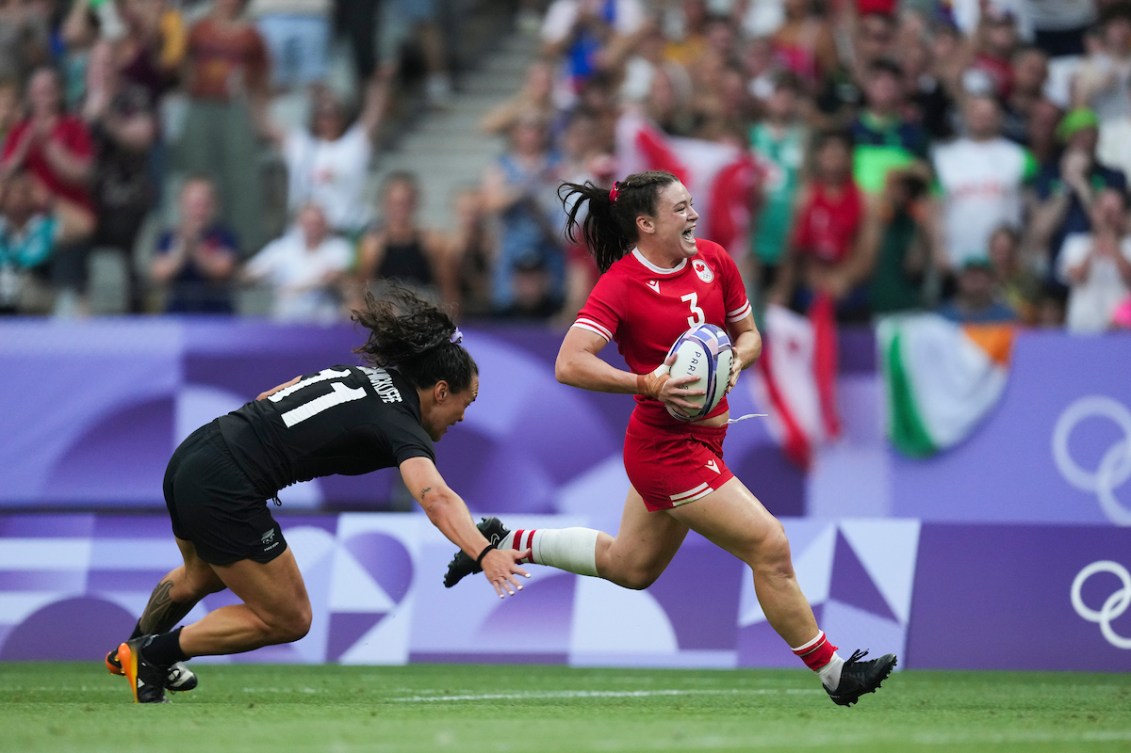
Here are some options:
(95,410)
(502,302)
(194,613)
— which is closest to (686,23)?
(502,302)

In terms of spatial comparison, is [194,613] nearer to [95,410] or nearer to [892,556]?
[95,410]

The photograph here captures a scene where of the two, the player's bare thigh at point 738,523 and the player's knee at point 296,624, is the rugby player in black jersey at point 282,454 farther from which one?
the player's bare thigh at point 738,523

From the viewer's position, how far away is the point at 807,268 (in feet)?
42.5

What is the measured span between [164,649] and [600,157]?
6503 mm

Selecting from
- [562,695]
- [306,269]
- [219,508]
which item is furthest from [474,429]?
[219,508]

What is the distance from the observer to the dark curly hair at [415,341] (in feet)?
25.1

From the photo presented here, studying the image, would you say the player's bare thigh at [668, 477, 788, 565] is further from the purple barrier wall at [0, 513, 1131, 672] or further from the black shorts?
the purple barrier wall at [0, 513, 1131, 672]

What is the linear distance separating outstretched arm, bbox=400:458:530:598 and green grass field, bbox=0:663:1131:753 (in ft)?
1.98

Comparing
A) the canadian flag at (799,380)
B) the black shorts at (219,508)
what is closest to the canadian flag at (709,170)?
the canadian flag at (799,380)

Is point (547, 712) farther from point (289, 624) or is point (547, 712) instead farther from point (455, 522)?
point (289, 624)

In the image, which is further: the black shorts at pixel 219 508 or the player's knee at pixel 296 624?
the player's knee at pixel 296 624

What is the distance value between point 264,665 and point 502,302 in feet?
13.1

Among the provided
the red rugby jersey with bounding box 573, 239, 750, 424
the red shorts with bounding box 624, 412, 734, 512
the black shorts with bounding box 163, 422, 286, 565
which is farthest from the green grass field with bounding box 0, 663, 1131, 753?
the red rugby jersey with bounding box 573, 239, 750, 424

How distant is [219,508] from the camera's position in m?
7.50
